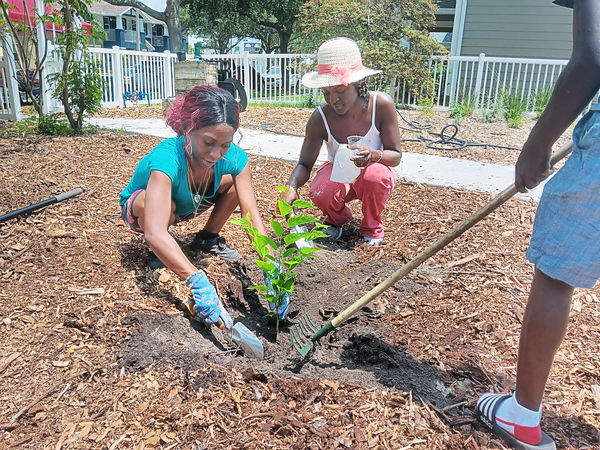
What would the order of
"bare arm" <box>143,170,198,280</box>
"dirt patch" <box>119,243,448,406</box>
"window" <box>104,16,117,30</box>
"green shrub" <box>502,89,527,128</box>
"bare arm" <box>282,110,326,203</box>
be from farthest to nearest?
"window" <box>104,16,117,30</box> < "green shrub" <box>502,89,527,128</box> < "bare arm" <box>282,110,326,203</box> < "bare arm" <box>143,170,198,280</box> < "dirt patch" <box>119,243,448,406</box>

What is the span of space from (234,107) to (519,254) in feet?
6.71

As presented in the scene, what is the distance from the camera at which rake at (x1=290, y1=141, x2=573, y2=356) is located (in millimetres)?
1700

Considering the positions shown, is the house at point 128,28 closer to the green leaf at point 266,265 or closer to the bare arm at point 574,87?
the green leaf at point 266,265

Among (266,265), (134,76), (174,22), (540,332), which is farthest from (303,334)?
(174,22)

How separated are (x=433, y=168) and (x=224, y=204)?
2.99m

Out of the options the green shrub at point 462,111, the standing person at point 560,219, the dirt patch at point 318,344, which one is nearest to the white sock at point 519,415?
the standing person at point 560,219

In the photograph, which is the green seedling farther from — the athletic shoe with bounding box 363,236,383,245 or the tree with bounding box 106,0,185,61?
the tree with bounding box 106,0,185,61

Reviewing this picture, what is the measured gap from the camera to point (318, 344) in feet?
7.77

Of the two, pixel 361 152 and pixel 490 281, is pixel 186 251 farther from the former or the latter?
pixel 490 281

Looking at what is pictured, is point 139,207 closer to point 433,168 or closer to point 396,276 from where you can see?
point 396,276

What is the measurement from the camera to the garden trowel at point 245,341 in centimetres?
218

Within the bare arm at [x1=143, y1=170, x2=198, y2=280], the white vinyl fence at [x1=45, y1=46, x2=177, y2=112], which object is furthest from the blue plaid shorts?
the white vinyl fence at [x1=45, y1=46, x2=177, y2=112]

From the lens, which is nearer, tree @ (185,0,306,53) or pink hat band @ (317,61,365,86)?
pink hat band @ (317,61,365,86)

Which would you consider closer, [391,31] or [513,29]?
[391,31]
